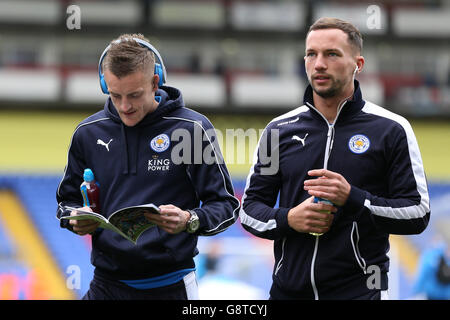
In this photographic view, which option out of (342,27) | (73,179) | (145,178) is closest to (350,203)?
(342,27)

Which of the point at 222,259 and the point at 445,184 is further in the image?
the point at 445,184

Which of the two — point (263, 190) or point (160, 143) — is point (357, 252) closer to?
point (263, 190)

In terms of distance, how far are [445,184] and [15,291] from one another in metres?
6.90

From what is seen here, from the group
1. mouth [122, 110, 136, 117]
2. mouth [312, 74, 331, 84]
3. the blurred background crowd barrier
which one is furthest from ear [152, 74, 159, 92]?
the blurred background crowd barrier

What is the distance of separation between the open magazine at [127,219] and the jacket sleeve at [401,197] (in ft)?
2.57

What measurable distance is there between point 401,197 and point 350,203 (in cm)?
22

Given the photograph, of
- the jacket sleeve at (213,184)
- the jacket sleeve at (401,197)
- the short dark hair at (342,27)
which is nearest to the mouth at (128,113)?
the jacket sleeve at (213,184)

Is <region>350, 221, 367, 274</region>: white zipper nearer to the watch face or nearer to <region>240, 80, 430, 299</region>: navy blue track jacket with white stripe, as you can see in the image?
<region>240, 80, 430, 299</region>: navy blue track jacket with white stripe

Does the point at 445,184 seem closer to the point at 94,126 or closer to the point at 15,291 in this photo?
the point at 15,291

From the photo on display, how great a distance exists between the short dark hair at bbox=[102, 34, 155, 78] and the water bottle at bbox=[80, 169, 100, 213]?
1.40 feet

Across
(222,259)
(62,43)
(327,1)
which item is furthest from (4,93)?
(327,1)

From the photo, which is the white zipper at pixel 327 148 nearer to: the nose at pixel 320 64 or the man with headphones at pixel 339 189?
the man with headphones at pixel 339 189

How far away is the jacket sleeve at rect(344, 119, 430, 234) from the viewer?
2725mm

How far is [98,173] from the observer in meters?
2.93
